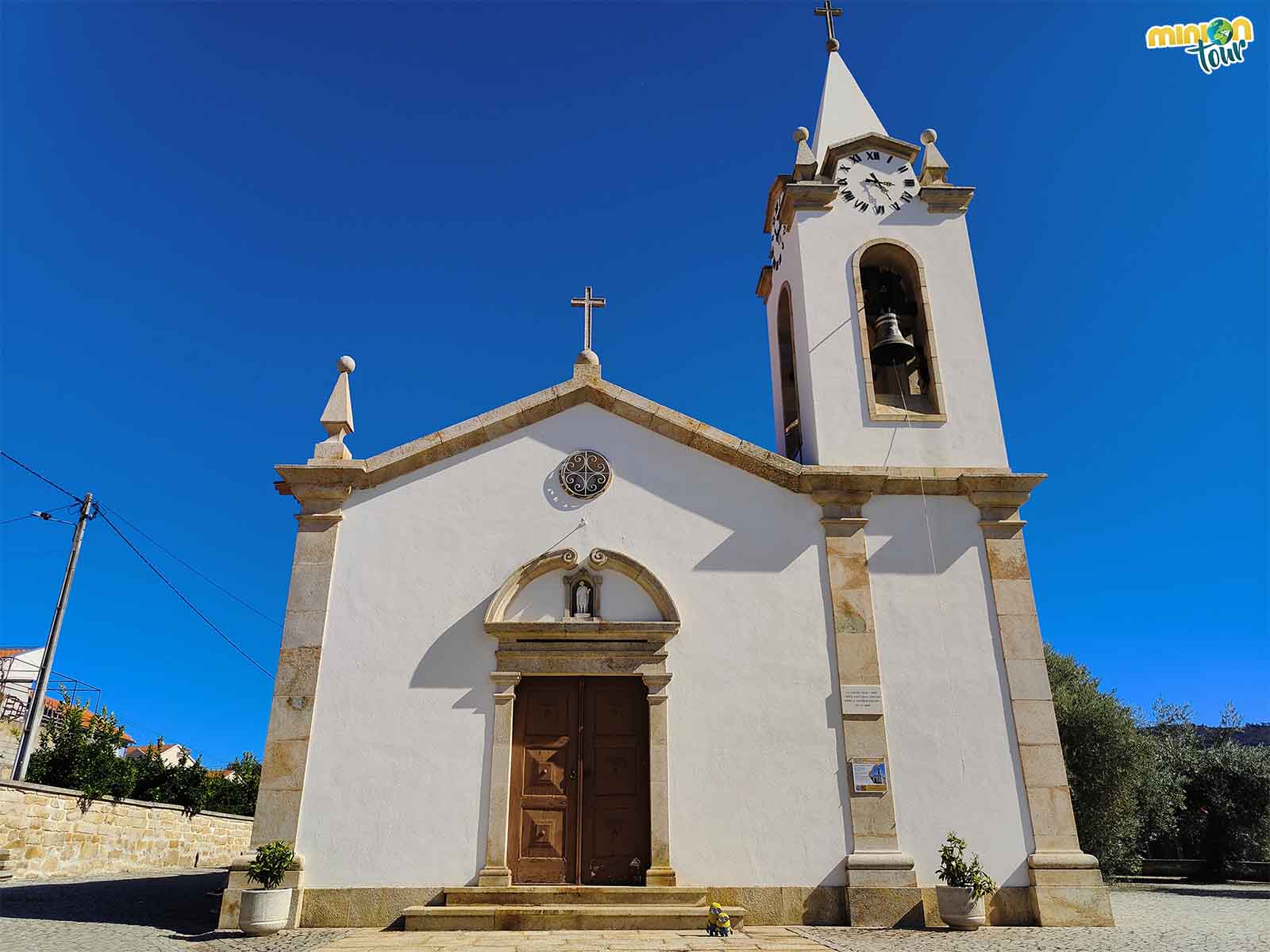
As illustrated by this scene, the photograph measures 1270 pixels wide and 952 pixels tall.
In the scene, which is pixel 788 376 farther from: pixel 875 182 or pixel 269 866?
pixel 269 866

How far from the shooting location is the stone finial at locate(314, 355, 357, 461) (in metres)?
11.3

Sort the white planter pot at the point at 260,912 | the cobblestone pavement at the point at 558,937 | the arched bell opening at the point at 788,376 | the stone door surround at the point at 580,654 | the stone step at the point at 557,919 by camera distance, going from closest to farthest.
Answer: the cobblestone pavement at the point at 558,937 < the white planter pot at the point at 260,912 < the stone step at the point at 557,919 < the stone door surround at the point at 580,654 < the arched bell opening at the point at 788,376

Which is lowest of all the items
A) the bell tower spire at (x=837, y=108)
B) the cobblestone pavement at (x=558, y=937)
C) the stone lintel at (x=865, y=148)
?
the cobblestone pavement at (x=558, y=937)

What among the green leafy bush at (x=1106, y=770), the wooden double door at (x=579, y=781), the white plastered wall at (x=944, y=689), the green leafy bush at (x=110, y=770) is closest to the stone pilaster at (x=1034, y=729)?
the white plastered wall at (x=944, y=689)

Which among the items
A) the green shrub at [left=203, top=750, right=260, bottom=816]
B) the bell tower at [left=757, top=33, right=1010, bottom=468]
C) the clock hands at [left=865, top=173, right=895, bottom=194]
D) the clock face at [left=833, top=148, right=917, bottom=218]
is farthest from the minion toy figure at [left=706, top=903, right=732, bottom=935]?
the green shrub at [left=203, top=750, right=260, bottom=816]

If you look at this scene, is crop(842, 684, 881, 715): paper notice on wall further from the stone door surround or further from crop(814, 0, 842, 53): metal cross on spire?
crop(814, 0, 842, 53): metal cross on spire

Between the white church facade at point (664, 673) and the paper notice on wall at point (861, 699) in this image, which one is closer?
the white church facade at point (664, 673)

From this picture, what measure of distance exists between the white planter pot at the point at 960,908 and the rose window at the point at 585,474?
249 inches

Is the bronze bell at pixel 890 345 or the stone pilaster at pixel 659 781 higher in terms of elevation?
the bronze bell at pixel 890 345

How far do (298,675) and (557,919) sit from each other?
4.27 m

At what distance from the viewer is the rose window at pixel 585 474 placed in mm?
11289

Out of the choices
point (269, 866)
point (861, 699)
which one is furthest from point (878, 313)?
point (269, 866)

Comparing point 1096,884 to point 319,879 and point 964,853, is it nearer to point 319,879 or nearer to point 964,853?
point 964,853

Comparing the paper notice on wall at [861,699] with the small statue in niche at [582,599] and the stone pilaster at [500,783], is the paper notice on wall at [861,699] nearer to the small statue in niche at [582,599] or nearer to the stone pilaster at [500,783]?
the small statue in niche at [582,599]
